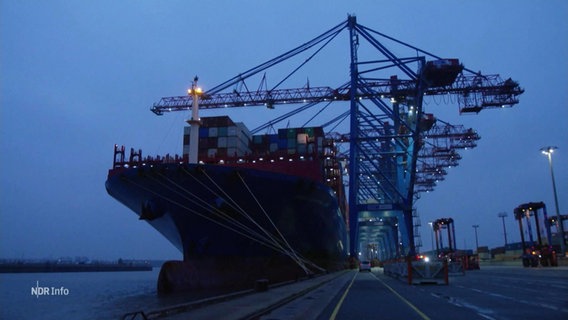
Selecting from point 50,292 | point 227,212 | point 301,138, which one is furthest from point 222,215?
point 50,292

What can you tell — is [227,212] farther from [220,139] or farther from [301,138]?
[301,138]

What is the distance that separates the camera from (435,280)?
23.7 meters

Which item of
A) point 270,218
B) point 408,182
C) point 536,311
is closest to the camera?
point 536,311

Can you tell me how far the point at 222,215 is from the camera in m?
23.9

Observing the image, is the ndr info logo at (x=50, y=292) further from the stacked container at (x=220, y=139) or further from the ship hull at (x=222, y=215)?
the stacked container at (x=220, y=139)

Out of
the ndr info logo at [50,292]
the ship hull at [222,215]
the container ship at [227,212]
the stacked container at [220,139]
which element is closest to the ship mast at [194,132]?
the container ship at [227,212]

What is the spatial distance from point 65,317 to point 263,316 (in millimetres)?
12262

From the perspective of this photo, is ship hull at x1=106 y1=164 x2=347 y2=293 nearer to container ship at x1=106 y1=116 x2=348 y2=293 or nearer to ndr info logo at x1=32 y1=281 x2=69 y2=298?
container ship at x1=106 y1=116 x2=348 y2=293

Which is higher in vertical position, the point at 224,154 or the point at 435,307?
the point at 224,154

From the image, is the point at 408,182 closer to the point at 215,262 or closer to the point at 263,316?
the point at 215,262

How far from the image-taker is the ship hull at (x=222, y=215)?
23234 millimetres

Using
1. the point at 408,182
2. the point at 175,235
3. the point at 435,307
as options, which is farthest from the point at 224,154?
the point at 435,307

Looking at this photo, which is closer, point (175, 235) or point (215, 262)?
point (215, 262)

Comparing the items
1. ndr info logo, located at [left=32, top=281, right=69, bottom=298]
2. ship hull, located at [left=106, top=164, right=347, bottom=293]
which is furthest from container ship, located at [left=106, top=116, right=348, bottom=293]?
ndr info logo, located at [left=32, top=281, right=69, bottom=298]
